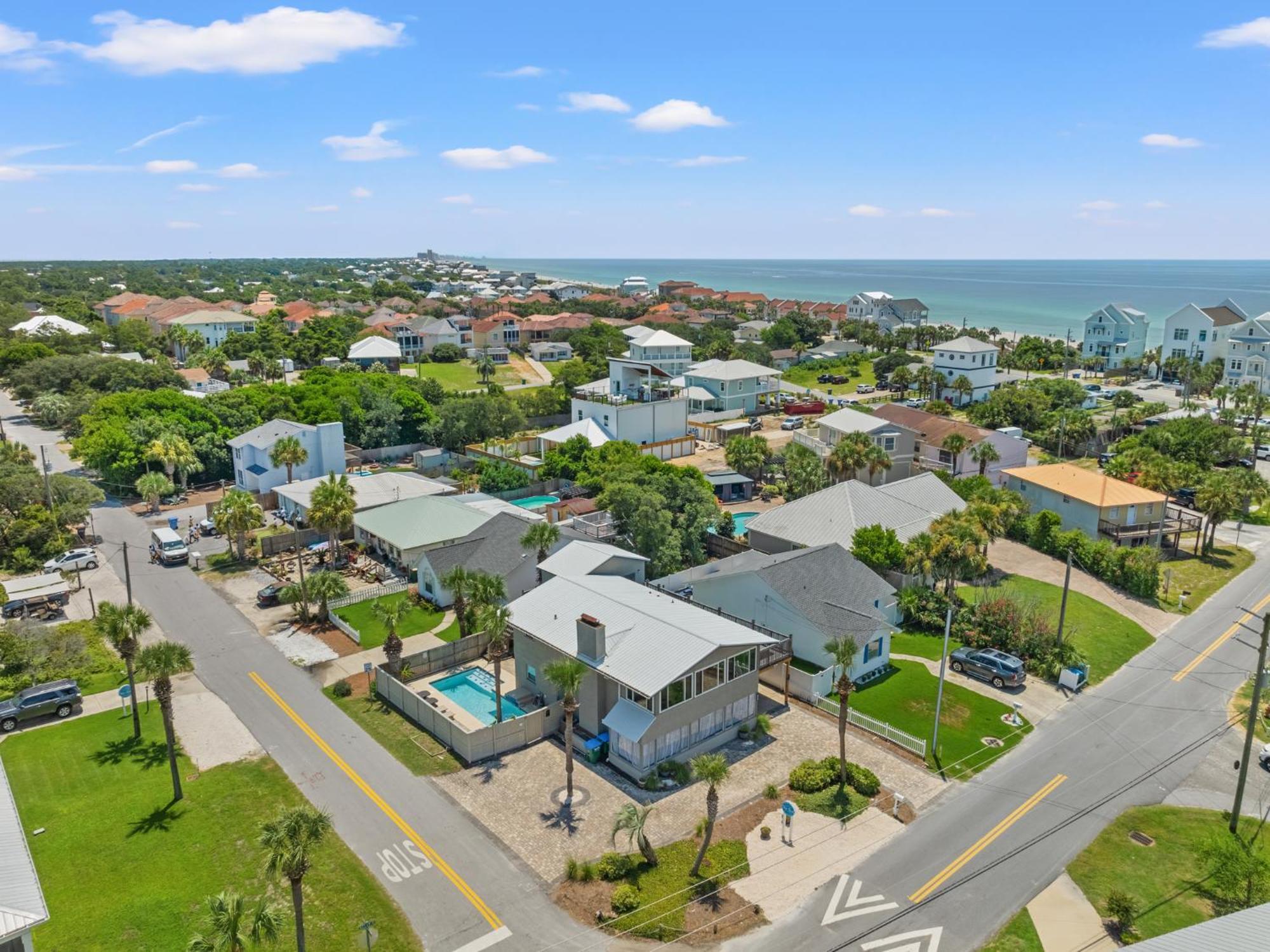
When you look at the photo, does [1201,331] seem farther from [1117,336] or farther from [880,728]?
[880,728]

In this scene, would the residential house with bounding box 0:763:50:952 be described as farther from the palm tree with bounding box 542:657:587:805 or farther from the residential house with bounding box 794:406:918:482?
the residential house with bounding box 794:406:918:482

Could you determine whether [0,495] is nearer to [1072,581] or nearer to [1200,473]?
[1072,581]

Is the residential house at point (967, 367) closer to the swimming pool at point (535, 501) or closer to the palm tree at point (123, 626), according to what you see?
the swimming pool at point (535, 501)

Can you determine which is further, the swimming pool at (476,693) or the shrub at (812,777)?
the swimming pool at (476,693)

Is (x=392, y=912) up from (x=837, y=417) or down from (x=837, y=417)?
down

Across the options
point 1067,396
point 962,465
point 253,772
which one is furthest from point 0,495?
point 1067,396

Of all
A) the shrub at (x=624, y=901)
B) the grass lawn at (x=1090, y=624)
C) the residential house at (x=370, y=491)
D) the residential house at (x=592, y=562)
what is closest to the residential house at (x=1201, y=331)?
the grass lawn at (x=1090, y=624)
